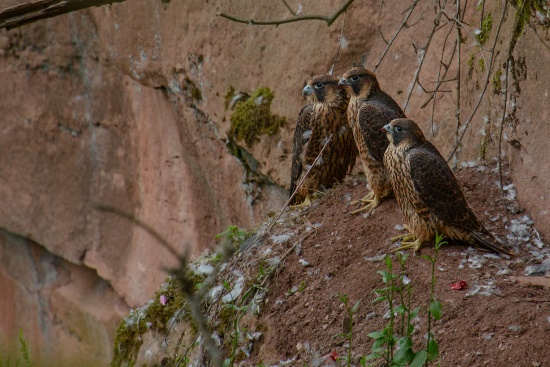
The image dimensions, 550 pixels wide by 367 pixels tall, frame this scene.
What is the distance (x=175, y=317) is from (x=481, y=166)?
5.61ft

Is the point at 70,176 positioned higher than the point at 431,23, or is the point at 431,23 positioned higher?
the point at 70,176

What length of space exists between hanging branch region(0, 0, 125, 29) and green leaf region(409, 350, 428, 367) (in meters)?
1.84

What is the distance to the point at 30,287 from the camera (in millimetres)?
8594

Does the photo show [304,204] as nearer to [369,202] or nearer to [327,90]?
[369,202]

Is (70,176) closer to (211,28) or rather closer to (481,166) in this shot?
(211,28)

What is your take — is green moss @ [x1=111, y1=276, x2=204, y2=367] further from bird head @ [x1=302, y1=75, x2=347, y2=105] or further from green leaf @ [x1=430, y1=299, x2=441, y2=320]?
green leaf @ [x1=430, y1=299, x2=441, y2=320]

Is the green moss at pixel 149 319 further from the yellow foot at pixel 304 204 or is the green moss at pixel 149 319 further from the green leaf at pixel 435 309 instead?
the green leaf at pixel 435 309

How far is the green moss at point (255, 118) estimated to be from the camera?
584 centimetres

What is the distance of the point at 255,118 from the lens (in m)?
5.94

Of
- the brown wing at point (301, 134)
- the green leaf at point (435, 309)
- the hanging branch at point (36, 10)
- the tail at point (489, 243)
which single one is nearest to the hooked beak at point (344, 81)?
the brown wing at point (301, 134)

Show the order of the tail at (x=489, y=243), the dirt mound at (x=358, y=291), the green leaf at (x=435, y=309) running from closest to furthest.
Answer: the green leaf at (x=435, y=309) < the dirt mound at (x=358, y=291) < the tail at (x=489, y=243)

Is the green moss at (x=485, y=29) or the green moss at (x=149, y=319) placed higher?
the green moss at (x=485, y=29)

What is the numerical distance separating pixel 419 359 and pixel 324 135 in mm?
2273

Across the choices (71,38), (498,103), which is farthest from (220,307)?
(71,38)
